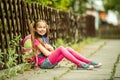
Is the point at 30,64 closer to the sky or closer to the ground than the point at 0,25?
closer to the ground

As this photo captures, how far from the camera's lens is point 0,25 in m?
8.57

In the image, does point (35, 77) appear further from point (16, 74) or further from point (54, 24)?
point (54, 24)

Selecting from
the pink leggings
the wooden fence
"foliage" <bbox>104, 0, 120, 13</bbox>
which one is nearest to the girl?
the pink leggings

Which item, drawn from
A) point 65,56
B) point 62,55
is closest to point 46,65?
point 62,55

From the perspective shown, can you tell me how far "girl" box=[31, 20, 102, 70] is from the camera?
28.5 feet

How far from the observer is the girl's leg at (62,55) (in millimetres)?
8531

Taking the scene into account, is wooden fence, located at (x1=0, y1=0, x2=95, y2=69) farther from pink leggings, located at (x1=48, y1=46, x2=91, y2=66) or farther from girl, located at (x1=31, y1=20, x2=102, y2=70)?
pink leggings, located at (x1=48, y1=46, x2=91, y2=66)

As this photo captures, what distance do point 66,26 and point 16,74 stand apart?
9.20 metres

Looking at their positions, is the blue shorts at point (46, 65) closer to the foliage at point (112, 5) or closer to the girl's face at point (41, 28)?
the girl's face at point (41, 28)

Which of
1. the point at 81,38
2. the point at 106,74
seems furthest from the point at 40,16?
the point at 81,38

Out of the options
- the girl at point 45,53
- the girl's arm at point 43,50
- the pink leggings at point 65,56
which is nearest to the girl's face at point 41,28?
the girl at point 45,53

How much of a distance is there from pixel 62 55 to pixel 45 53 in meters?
0.35

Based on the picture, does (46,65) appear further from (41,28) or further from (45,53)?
(41,28)

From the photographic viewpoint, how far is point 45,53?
8789 millimetres
